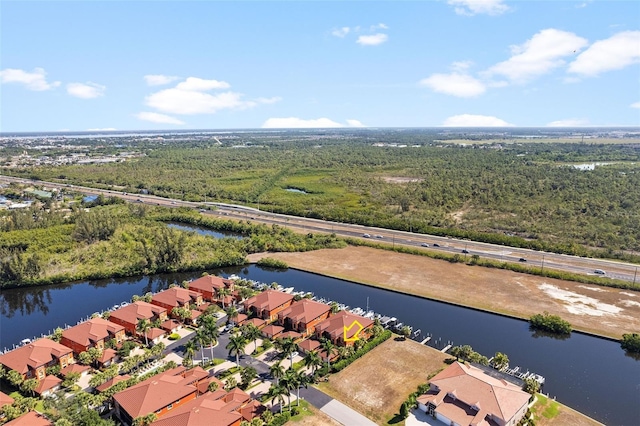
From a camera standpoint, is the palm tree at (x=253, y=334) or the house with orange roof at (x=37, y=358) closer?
the house with orange roof at (x=37, y=358)

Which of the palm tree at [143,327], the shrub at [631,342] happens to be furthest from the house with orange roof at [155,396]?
the shrub at [631,342]

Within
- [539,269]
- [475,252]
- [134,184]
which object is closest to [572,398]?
[539,269]

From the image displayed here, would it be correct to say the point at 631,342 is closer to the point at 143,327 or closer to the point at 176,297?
the point at 143,327

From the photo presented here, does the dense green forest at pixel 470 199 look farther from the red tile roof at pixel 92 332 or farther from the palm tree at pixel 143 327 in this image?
the red tile roof at pixel 92 332

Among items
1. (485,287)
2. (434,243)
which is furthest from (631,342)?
(434,243)

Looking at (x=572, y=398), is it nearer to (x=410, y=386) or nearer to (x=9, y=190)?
(x=410, y=386)
